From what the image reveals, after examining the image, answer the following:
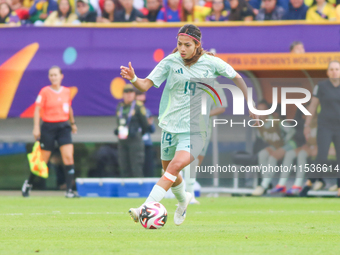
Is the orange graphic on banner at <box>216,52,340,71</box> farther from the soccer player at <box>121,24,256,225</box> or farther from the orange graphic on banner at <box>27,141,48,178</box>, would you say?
the soccer player at <box>121,24,256,225</box>

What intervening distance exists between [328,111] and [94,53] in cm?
506

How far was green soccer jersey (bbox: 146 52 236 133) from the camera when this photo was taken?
6340 millimetres

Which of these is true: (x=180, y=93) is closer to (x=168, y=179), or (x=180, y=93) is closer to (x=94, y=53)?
(x=168, y=179)

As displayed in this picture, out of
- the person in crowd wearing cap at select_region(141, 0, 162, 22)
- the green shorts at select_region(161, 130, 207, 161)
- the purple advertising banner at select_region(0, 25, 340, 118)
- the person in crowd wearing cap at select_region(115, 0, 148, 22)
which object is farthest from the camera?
the person in crowd wearing cap at select_region(141, 0, 162, 22)

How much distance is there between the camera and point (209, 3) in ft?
46.9

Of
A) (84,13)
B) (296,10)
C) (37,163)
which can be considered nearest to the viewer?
(37,163)

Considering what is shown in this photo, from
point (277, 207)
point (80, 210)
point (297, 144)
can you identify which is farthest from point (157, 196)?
point (297, 144)

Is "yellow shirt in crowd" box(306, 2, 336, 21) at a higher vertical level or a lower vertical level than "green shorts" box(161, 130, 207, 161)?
higher

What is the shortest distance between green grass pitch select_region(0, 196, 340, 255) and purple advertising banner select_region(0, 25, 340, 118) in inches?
156

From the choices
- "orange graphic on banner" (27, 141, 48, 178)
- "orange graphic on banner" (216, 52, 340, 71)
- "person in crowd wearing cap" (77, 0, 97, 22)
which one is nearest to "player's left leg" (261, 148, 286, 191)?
"orange graphic on banner" (216, 52, 340, 71)

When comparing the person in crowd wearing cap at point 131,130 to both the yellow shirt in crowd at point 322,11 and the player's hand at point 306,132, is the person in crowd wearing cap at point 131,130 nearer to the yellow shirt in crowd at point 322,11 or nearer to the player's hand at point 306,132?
the player's hand at point 306,132

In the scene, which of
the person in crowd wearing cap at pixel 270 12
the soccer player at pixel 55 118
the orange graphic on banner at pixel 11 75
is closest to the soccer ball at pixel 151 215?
the soccer player at pixel 55 118

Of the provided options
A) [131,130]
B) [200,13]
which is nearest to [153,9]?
[200,13]

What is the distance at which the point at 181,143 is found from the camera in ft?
20.5
